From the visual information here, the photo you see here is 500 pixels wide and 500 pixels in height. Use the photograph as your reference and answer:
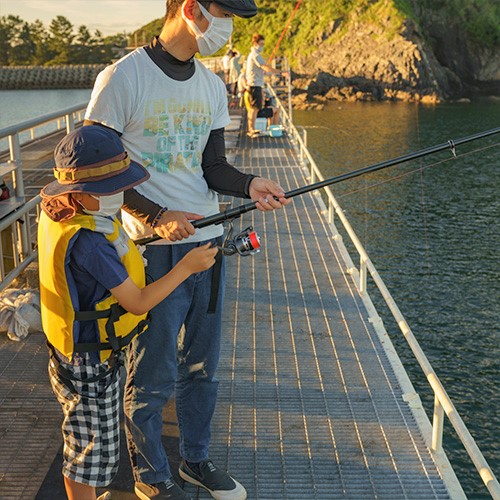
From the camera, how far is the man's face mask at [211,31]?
139 inches

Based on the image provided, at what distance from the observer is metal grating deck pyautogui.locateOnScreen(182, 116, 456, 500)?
4.63m

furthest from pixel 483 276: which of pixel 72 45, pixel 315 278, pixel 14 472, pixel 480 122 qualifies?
pixel 72 45

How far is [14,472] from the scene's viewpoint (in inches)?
180

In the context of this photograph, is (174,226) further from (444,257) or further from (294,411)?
(444,257)

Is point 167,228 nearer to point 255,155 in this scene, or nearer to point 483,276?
point 255,155

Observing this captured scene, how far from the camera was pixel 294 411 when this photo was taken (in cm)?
555

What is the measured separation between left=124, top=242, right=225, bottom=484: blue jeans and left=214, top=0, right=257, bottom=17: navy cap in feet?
3.71

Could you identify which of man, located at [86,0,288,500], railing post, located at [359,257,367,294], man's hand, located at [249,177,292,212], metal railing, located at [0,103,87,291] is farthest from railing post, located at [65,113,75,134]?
man's hand, located at [249,177,292,212]

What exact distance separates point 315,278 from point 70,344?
611 centimetres

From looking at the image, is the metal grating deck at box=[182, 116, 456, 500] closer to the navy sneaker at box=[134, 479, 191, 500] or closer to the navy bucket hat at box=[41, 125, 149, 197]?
the navy sneaker at box=[134, 479, 191, 500]

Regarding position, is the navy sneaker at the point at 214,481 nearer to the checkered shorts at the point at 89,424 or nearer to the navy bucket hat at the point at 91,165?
the checkered shorts at the point at 89,424

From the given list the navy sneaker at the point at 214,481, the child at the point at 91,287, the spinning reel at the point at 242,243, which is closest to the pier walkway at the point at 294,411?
the navy sneaker at the point at 214,481

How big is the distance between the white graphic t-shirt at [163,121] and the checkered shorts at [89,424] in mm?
762

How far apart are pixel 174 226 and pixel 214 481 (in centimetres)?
149
